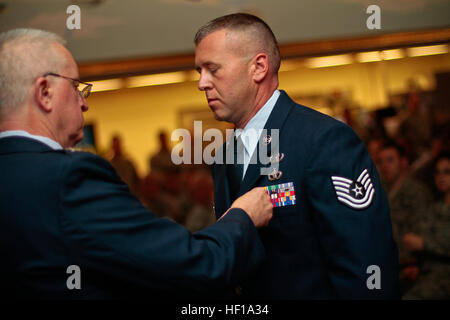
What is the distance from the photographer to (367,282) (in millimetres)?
1348

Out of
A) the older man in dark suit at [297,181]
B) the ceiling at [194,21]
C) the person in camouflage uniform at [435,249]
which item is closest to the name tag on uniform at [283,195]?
the older man in dark suit at [297,181]

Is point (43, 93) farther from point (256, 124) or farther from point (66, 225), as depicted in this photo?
point (256, 124)

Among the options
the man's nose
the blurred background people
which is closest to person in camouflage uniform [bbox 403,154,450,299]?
the man's nose

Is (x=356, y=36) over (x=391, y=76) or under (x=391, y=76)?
under

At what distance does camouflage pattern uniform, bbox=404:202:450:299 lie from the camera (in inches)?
110

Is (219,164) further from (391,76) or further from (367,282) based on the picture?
(391,76)

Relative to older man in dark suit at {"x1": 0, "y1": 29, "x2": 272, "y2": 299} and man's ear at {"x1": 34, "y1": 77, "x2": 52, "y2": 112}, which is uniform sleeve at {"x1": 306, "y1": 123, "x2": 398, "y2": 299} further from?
man's ear at {"x1": 34, "y1": 77, "x2": 52, "y2": 112}

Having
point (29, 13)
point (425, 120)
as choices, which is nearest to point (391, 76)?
point (425, 120)

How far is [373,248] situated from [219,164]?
670 mm

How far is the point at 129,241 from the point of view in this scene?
110cm

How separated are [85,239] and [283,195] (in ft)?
2.08

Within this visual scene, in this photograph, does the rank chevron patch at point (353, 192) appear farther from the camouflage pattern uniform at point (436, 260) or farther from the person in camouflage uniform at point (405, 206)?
the person in camouflage uniform at point (405, 206)

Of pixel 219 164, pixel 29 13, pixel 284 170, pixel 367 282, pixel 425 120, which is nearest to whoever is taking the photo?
pixel 367 282
